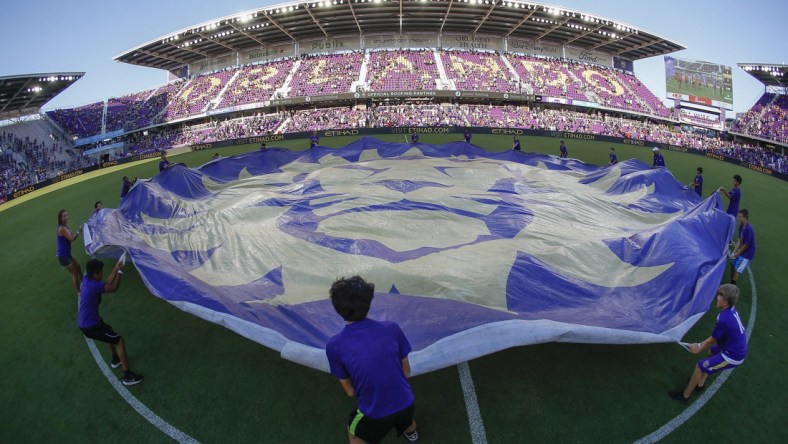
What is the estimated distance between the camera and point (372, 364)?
8.13 ft

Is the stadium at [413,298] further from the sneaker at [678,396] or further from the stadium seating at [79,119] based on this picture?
the stadium seating at [79,119]

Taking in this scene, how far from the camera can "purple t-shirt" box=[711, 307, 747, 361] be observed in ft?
12.2

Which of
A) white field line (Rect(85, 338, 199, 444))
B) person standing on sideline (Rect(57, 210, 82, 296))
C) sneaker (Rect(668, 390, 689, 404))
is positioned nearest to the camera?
white field line (Rect(85, 338, 199, 444))

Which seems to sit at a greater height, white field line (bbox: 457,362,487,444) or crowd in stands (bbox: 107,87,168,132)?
crowd in stands (bbox: 107,87,168,132)

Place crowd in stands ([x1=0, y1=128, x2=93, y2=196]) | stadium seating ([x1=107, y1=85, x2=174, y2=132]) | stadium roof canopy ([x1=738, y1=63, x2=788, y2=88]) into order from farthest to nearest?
1. stadium seating ([x1=107, y1=85, x2=174, y2=132])
2. stadium roof canopy ([x1=738, y1=63, x2=788, y2=88])
3. crowd in stands ([x1=0, y1=128, x2=93, y2=196])

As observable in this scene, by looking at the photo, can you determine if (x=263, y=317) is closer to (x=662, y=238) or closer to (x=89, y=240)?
(x=89, y=240)

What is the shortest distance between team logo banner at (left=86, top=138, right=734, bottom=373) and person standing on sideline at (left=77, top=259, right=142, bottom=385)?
0.82 metres

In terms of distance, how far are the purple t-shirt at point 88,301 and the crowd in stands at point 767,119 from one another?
47742mm

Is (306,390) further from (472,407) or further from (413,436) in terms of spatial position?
(472,407)

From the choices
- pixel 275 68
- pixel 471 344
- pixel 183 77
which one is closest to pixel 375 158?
pixel 471 344

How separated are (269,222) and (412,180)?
15.4ft

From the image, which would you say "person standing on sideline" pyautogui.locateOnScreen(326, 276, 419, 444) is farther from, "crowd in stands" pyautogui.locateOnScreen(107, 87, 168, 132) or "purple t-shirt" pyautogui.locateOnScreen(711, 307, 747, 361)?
"crowd in stands" pyautogui.locateOnScreen(107, 87, 168, 132)

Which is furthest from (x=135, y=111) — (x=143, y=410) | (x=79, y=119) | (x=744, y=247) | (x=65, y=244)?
(x=744, y=247)

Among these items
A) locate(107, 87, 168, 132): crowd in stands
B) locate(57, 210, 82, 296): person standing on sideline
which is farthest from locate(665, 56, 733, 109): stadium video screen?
locate(107, 87, 168, 132): crowd in stands
